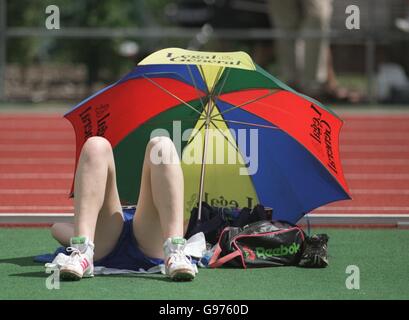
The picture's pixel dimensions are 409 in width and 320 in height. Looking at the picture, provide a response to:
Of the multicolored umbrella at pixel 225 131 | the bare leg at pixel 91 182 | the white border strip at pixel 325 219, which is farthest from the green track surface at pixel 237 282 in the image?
the white border strip at pixel 325 219

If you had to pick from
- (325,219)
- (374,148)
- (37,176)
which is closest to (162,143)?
(325,219)

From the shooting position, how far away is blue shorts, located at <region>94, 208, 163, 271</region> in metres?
5.73

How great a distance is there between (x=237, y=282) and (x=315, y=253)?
649 millimetres

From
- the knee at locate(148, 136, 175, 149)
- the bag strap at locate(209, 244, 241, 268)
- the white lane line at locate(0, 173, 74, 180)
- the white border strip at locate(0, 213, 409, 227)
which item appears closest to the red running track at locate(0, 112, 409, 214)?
the white lane line at locate(0, 173, 74, 180)

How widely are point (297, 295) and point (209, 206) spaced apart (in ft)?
3.91

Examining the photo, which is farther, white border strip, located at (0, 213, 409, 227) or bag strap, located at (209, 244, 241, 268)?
white border strip, located at (0, 213, 409, 227)

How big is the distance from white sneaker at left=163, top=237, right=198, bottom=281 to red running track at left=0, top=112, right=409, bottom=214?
3.41 m

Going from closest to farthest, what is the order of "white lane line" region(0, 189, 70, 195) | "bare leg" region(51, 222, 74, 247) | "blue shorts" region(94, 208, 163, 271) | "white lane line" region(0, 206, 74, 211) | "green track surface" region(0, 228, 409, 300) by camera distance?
"green track surface" region(0, 228, 409, 300)
"blue shorts" region(94, 208, 163, 271)
"bare leg" region(51, 222, 74, 247)
"white lane line" region(0, 206, 74, 211)
"white lane line" region(0, 189, 70, 195)

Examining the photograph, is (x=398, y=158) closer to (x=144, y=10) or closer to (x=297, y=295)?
(x=297, y=295)

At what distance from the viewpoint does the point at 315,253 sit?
6.05 meters

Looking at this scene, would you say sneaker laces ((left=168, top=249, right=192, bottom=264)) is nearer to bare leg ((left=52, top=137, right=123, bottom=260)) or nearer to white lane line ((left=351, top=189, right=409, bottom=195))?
bare leg ((left=52, top=137, right=123, bottom=260))

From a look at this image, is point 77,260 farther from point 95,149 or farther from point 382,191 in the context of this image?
point 382,191

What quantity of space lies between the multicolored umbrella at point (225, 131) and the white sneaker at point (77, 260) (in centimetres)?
91

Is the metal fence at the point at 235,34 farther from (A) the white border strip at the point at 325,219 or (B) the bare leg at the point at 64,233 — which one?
(B) the bare leg at the point at 64,233
